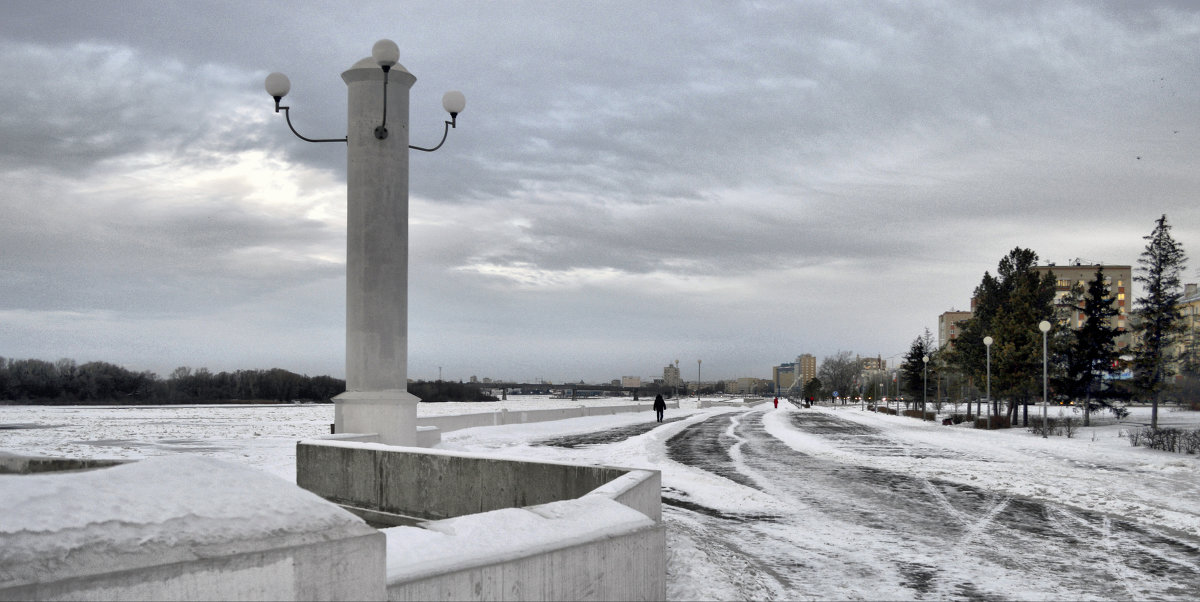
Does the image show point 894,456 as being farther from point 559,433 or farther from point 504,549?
point 504,549

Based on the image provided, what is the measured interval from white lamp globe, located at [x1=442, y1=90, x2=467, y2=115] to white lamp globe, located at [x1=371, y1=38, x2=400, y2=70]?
194cm

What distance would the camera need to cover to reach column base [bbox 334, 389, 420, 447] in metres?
16.1

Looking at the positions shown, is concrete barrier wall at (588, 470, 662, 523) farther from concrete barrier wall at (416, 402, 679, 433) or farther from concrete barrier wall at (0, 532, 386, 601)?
concrete barrier wall at (416, 402, 679, 433)

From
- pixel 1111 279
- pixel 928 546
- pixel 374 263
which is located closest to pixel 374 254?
pixel 374 263

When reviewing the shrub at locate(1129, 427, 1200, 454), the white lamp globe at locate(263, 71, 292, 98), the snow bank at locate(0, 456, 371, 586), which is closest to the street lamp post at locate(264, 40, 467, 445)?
the white lamp globe at locate(263, 71, 292, 98)

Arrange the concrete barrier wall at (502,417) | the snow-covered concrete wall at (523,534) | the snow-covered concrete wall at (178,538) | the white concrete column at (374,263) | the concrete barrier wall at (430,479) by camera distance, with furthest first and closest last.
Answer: the concrete barrier wall at (502,417)
the white concrete column at (374,263)
the concrete barrier wall at (430,479)
the snow-covered concrete wall at (523,534)
the snow-covered concrete wall at (178,538)

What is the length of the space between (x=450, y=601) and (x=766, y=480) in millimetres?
11828

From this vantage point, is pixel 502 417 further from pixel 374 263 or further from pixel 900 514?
pixel 900 514

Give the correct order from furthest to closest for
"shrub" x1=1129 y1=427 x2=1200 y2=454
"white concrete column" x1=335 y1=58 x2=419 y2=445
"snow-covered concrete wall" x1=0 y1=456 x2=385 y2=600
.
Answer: "shrub" x1=1129 y1=427 x2=1200 y2=454 < "white concrete column" x1=335 y1=58 x2=419 y2=445 < "snow-covered concrete wall" x1=0 y1=456 x2=385 y2=600

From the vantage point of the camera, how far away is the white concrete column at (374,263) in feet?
53.4

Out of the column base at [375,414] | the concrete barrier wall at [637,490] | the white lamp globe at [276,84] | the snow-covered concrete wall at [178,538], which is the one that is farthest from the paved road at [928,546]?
the white lamp globe at [276,84]

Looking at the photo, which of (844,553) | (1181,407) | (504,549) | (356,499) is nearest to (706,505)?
(844,553)

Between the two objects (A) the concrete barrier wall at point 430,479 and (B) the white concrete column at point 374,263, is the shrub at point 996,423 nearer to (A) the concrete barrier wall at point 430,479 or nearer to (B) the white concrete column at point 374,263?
(B) the white concrete column at point 374,263

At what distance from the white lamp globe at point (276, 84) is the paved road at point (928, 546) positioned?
11724 mm
